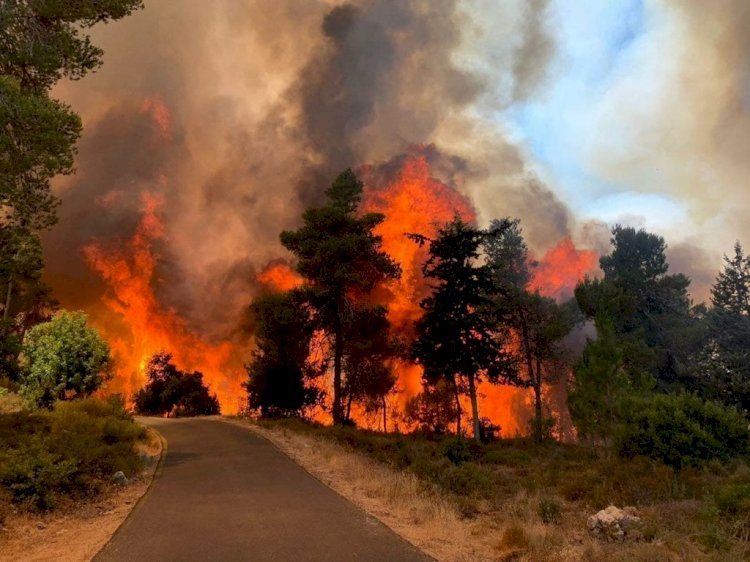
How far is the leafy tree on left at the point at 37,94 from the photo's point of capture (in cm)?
1064

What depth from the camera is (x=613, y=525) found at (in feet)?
27.4

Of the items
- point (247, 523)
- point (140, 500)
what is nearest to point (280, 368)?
point (140, 500)

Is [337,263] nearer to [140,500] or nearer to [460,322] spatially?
[460,322]

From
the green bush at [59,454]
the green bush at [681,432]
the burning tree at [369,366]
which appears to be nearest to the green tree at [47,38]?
the green bush at [59,454]

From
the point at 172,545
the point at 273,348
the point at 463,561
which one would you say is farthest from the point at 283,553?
the point at 273,348

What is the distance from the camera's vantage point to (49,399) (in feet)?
66.6

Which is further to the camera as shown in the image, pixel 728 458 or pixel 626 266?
pixel 626 266

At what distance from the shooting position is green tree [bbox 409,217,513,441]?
27.7m

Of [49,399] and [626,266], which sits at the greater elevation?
[626,266]

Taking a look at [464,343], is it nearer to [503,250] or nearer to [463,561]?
[463,561]

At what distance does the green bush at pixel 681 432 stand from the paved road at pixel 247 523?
12366mm

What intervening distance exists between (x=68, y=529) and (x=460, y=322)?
22317mm

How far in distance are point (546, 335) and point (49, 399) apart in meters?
36.3

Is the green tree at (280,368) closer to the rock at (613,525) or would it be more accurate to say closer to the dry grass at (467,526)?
the dry grass at (467,526)
